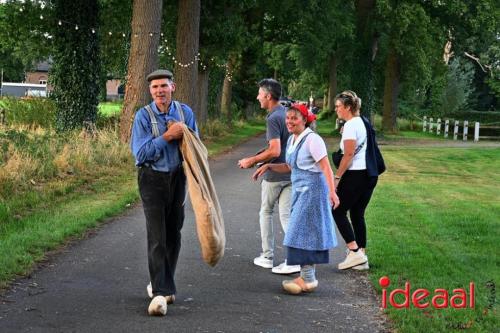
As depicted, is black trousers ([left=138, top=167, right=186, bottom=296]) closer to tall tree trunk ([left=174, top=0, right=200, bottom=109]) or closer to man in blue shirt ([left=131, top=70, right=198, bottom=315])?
man in blue shirt ([left=131, top=70, right=198, bottom=315])

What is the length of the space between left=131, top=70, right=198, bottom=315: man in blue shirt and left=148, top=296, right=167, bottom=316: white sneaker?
0.01m

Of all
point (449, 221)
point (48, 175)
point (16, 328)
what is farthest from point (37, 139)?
point (16, 328)

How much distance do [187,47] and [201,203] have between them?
18114mm

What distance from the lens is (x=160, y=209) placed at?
620 cm

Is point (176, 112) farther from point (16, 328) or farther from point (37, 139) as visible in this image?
point (37, 139)

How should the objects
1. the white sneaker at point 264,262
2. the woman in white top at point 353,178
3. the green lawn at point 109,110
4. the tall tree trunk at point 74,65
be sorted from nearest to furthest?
Result: the woman in white top at point 353,178, the white sneaker at point 264,262, the tall tree trunk at point 74,65, the green lawn at point 109,110

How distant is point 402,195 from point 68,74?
1136cm

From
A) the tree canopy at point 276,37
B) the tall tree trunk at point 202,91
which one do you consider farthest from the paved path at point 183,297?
the tall tree trunk at point 202,91

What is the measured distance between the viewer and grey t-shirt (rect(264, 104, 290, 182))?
7.80 m

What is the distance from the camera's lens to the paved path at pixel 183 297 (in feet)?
18.9

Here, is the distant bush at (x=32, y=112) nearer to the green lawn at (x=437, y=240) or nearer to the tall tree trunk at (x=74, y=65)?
the tall tree trunk at (x=74, y=65)

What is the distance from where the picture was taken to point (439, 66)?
43.9m

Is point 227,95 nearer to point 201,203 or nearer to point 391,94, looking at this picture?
point 391,94

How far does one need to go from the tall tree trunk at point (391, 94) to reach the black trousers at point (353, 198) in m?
32.7
